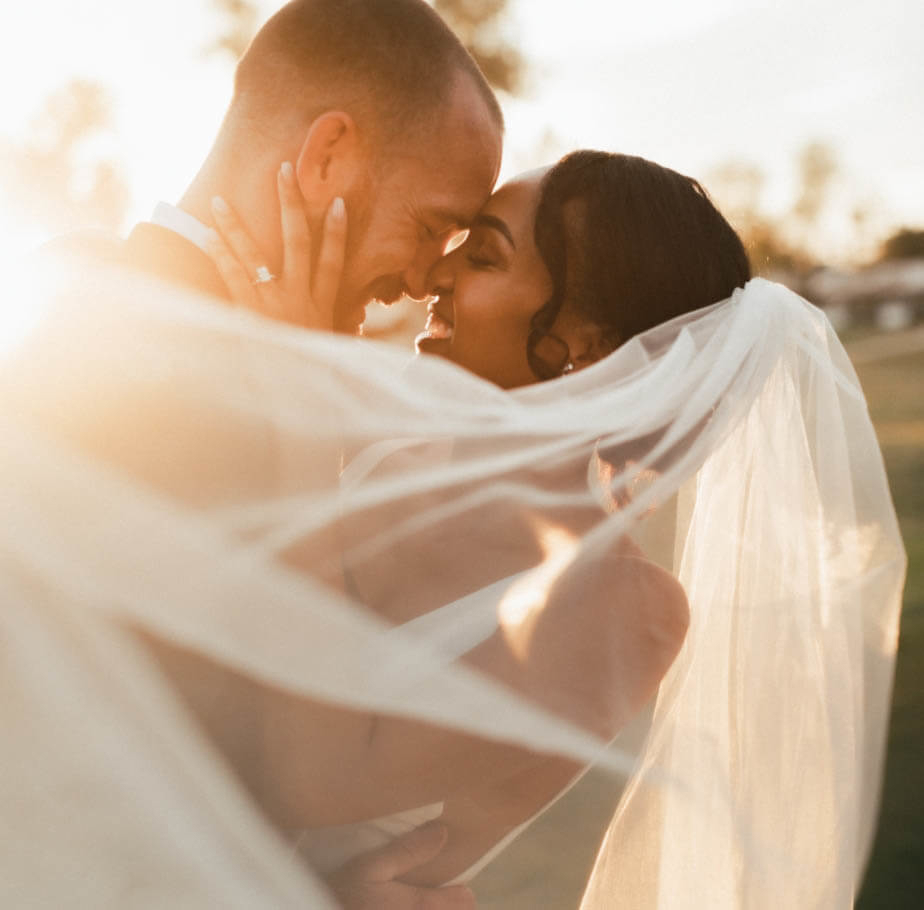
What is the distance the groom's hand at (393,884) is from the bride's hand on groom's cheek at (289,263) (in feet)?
3.51

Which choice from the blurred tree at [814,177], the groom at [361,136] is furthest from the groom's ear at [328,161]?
the blurred tree at [814,177]

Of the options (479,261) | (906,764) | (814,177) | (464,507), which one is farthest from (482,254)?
(814,177)

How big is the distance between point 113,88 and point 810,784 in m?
22.2

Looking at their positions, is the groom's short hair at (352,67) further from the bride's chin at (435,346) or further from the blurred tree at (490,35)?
the blurred tree at (490,35)

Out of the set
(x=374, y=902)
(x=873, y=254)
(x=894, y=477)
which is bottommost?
(x=873, y=254)

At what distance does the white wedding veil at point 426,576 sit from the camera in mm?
1607

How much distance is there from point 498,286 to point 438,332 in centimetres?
24

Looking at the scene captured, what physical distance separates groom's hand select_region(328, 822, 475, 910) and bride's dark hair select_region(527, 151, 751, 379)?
1230 millimetres

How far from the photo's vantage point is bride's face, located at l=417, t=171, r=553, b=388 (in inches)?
103

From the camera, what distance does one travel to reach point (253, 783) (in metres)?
1.80

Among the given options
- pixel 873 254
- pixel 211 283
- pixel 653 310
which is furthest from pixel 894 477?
pixel 873 254

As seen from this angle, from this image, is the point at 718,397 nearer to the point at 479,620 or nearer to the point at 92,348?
the point at 479,620

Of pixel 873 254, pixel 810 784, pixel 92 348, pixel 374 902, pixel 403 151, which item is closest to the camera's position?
pixel 92 348

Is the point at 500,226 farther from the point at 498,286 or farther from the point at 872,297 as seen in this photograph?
the point at 872,297
